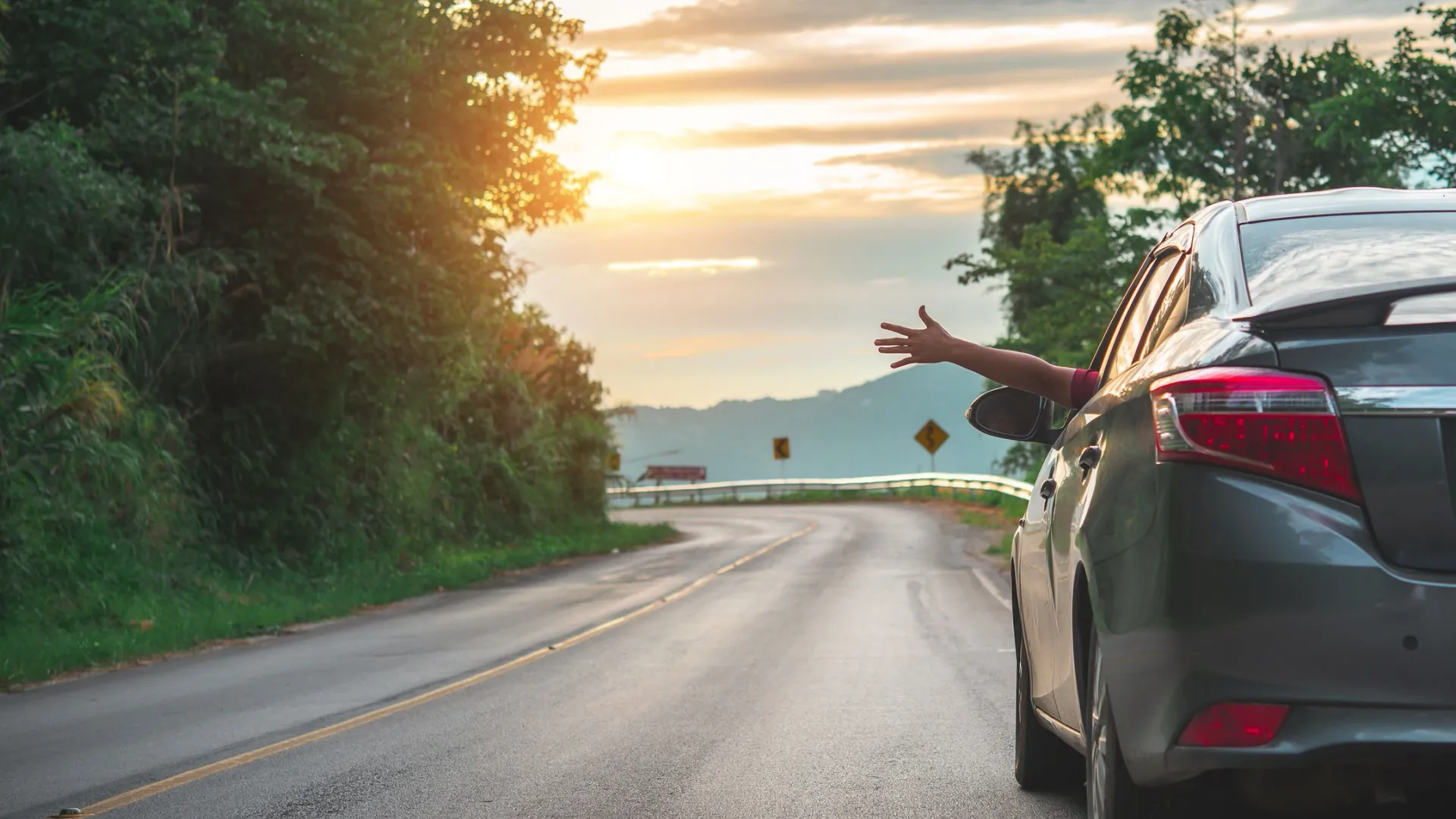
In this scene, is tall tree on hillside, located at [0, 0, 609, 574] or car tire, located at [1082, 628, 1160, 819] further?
tall tree on hillside, located at [0, 0, 609, 574]

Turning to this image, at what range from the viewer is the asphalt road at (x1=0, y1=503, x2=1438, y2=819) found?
7574 millimetres

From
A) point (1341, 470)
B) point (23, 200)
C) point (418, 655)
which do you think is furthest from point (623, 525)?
point (1341, 470)

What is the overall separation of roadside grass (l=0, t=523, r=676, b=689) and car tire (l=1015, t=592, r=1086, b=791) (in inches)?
369

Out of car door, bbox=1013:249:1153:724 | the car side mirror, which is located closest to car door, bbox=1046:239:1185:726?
car door, bbox=1013:249:1153:724

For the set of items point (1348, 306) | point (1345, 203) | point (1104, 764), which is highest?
point (1345, 203)

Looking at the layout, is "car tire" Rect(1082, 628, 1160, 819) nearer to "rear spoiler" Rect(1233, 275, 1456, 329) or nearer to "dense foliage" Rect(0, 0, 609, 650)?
"rear spoiler" Rect(1233, 275, 1456, 329)

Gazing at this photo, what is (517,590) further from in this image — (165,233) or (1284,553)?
(1284,553)

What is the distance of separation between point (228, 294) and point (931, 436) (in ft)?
126

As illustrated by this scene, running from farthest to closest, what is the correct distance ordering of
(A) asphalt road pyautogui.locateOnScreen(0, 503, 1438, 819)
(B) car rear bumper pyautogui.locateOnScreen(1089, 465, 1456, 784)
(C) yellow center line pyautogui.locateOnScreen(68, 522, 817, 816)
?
(C) yellow center line pyautogui.locateOnScreen(68, 522, 817, 816)
(A) asphalt road pyautogui.locateOnScreen(0, 503, 1438, 819)
(B) car rear bumper pyautogui.locateOnScreen(1089, 465, 1456, 784)

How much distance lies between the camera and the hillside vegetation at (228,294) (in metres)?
18.5

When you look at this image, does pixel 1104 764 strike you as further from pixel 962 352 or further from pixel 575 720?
pixel 575 720

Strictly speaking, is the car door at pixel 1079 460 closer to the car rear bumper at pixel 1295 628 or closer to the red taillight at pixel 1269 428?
the red taillight at pixel 1269 428

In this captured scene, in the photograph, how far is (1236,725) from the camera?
377 cm

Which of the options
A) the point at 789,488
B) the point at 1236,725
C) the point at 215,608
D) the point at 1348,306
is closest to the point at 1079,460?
the point at 1348,306
